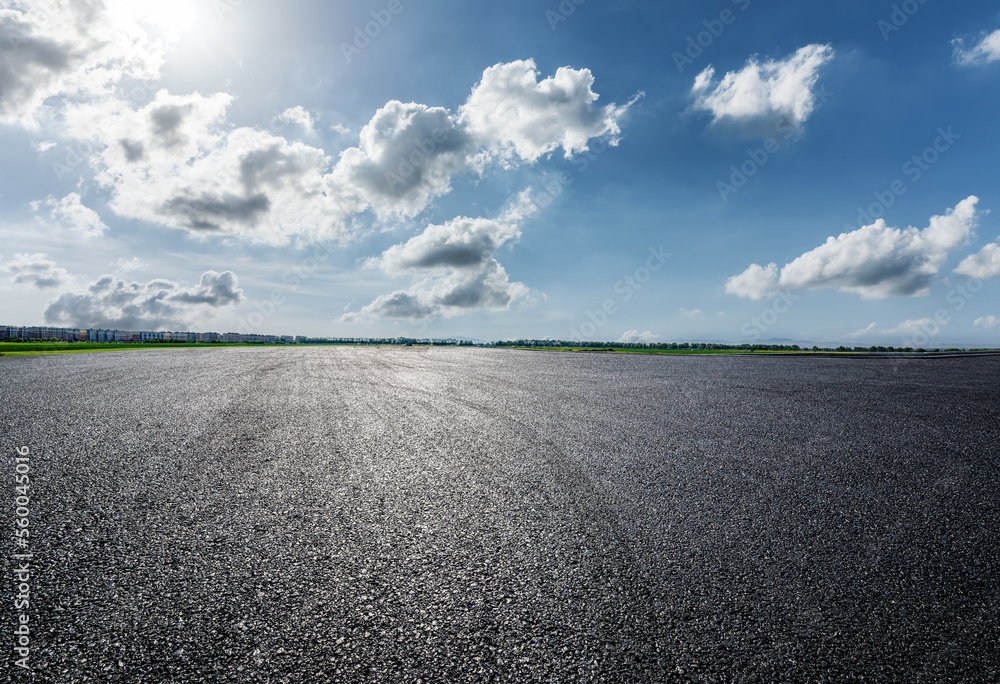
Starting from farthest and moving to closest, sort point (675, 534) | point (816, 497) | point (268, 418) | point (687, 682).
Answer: point (268, 418) < point (816, 497) < point (675, 534) < point (687, 682)

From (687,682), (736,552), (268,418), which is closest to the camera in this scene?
(687,682)

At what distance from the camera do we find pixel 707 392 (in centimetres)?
1282

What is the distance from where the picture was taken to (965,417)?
9336 millimetres

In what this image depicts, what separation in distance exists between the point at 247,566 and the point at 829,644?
381 cm

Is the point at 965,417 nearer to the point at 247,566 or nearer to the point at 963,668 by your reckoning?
the point at 963,668

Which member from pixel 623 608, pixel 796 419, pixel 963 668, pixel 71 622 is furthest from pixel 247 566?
pixel 796 419

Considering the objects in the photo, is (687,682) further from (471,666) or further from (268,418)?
(268,418)

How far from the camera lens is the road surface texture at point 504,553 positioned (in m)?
2.37

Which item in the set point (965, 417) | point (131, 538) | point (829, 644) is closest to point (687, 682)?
point (829, 644)

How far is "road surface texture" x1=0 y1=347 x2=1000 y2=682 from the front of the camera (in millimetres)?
2373

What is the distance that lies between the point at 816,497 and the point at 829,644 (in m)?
2.74

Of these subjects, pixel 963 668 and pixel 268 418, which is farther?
pixel 268 418

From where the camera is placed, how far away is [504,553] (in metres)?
3.46

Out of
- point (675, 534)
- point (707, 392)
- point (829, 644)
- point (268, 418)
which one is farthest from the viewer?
point (707, 392)
